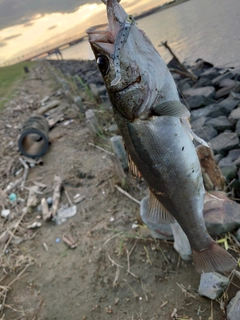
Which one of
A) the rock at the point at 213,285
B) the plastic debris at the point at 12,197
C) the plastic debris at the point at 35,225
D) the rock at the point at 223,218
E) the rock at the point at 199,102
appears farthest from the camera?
the rock at the point at 199,102

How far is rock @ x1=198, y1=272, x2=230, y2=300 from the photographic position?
9.46ft

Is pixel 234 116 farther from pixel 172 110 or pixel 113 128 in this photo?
pixel 172 110

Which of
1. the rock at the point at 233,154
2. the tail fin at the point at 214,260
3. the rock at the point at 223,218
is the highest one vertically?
the tail fin at the point at 214,260

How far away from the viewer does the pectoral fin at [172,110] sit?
5.70ft

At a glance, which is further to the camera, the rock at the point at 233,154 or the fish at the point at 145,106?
the rock at the point at 233,154

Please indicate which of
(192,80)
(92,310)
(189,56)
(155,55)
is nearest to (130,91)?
(155,55)

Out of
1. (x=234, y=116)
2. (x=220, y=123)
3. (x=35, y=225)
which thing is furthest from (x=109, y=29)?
(x=234, y=116)

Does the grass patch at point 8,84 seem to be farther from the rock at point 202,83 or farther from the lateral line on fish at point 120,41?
the lateral line on fish at point 120,41

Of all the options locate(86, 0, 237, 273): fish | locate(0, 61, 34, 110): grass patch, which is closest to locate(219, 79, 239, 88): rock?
locate(86, 0, 237, 273): fish

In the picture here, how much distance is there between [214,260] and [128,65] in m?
1.56

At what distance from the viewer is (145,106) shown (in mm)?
1826

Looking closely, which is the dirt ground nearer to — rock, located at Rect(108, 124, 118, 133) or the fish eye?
rock, located at Rect(108, 124, 118, 133)

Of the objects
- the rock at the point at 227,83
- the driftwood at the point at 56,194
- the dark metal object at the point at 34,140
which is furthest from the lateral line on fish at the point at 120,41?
the rock at the point at 227,83

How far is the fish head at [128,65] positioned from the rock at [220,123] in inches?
172
